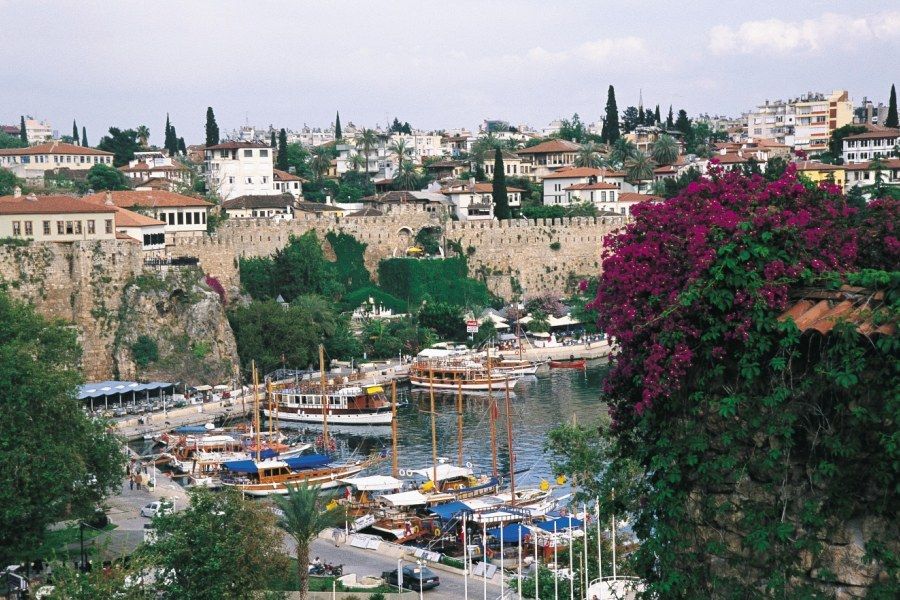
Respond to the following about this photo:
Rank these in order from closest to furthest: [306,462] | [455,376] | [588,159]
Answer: [306,462], [455,376], [588,159]

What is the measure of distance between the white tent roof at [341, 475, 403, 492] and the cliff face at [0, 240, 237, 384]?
1819 centimetres

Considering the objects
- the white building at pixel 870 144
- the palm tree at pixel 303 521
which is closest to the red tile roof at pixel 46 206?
the palm tree at pixel 303 521

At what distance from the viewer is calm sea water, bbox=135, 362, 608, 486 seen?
149 feet

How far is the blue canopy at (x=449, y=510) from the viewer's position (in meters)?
35.7

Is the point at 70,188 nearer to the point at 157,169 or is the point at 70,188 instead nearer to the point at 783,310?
the point at 157,169

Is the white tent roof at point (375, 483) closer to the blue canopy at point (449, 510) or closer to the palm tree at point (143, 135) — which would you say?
the blue canopy at point (449, 510)

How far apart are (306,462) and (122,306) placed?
51.4 ft

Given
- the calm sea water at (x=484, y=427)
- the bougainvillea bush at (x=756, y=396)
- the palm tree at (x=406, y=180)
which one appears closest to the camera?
the bougainvillea bush at (x=756, y=396)

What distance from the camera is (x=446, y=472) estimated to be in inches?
1619

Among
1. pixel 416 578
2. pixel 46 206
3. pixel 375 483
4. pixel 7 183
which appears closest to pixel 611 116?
pixel 7 183

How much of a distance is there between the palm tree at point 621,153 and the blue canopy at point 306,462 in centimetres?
6155

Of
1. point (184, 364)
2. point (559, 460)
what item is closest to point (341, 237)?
point (184, 364)

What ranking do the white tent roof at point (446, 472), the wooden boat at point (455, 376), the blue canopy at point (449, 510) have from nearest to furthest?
the blue canopy at point (449, 510) < the white tent roof at point (446, 472) < the wooden boat at point (455, 376)

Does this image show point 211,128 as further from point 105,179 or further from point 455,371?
point 455,371
